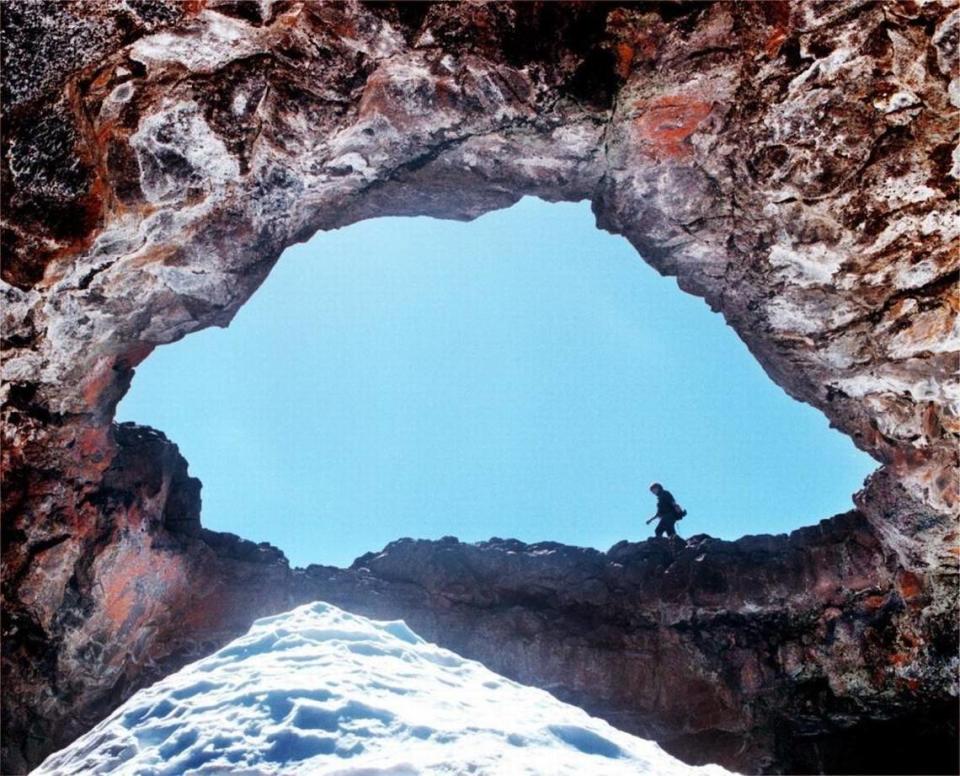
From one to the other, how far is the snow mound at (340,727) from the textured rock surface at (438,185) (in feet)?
11.9

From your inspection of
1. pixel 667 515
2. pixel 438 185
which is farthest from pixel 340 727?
pixel 667 515

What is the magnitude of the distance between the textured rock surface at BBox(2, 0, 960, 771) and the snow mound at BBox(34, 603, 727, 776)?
11.9ft

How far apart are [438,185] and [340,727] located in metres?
4.76

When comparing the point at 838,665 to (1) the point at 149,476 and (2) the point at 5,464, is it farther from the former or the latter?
(2) the point at 5,464

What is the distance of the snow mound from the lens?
2.99 meters

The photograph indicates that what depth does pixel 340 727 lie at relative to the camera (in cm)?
324

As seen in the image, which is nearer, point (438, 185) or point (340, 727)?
point (340, 727)

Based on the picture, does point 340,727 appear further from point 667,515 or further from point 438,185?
point 667,515

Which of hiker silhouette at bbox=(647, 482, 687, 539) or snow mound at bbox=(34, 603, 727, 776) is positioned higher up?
hiker silhouette at bbox=(647, 482, 687, 539)

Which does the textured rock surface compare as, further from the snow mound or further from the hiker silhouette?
the snow mound


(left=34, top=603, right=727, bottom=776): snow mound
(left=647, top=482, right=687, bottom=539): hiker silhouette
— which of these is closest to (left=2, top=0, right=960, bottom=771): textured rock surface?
(left=647, top=482, right=687, bottom=539): hiker silhouette

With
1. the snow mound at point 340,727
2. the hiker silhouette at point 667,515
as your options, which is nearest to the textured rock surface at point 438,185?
the hiker silhouette at point 667,515

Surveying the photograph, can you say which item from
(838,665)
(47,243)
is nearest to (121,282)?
(47,243)

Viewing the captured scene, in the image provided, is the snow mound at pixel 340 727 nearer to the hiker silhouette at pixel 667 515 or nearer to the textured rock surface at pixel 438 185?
the textured rock surface at pixel 438 185
